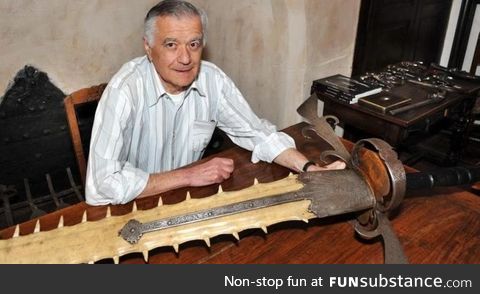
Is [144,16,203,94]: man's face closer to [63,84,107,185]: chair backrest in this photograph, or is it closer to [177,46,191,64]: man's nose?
[177,46,191,64]: man's nose

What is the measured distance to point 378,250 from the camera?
113 centimetres

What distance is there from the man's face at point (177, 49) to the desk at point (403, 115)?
1.06 metres

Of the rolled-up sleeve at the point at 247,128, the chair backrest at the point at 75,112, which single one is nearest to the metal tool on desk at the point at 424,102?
the rolled-up sleeve at the point at 247,128

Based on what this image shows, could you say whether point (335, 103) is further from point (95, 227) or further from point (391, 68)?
point (95, 227)

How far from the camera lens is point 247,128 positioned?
1.79 m

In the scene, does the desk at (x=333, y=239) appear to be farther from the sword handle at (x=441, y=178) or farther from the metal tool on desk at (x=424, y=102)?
the metal tool on desk at (x=424, y=102)

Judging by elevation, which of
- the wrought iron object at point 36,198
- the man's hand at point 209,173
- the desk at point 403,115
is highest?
the man's hand at point 209,173

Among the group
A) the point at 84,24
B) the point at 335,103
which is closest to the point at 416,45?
the point at 335,103

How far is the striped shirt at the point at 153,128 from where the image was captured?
135cm

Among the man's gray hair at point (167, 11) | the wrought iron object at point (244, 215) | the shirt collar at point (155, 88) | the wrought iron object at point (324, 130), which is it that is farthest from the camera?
the shirt collar at point (155, 88)

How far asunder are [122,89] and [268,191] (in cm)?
81

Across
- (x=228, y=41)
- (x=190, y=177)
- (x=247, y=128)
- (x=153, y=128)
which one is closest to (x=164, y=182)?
(x=190, y=177)

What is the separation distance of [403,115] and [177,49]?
4.35ft

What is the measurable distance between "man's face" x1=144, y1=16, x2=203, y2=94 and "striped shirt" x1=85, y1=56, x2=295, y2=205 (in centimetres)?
9
